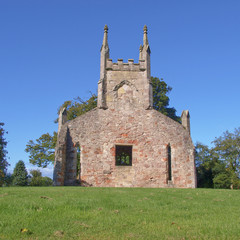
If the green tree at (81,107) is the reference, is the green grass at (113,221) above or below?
below

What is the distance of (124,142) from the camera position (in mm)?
18766

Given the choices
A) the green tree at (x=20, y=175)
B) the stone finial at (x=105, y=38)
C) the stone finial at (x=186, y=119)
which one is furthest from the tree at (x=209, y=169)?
the green tree at (x=20, y=175)

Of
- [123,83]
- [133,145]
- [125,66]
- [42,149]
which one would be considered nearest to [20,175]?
[42,149]

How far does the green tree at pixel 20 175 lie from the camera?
1241 inches

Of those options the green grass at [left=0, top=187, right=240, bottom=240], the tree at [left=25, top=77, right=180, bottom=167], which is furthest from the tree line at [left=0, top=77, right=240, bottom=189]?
the green grass at [left=0, top=187, right=240, bottom=240]

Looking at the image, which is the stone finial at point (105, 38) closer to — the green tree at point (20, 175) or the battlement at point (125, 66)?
the battlement at point (125, 66)

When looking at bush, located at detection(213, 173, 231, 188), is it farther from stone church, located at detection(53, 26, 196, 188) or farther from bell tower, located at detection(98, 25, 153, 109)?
bell tower, located at detection(98, 25, 153, 109)

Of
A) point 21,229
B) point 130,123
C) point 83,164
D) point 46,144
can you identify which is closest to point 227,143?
point 130,123

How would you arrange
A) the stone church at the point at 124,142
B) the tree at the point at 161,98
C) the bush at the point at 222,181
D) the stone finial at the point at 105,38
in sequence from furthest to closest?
1. the tree at the point at 161,98
2. the bush at the point at 222,181
3. the stone finial at the point at 105,38
4. the stone church at the point at 124,142

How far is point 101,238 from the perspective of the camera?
4172 mm

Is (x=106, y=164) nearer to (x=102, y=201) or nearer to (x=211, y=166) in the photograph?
(x=102, y=201)

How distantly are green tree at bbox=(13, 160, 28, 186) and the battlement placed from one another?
18791 millimetres

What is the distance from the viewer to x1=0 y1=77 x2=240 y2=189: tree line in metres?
26.3

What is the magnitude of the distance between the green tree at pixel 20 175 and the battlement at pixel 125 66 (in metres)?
18.8
